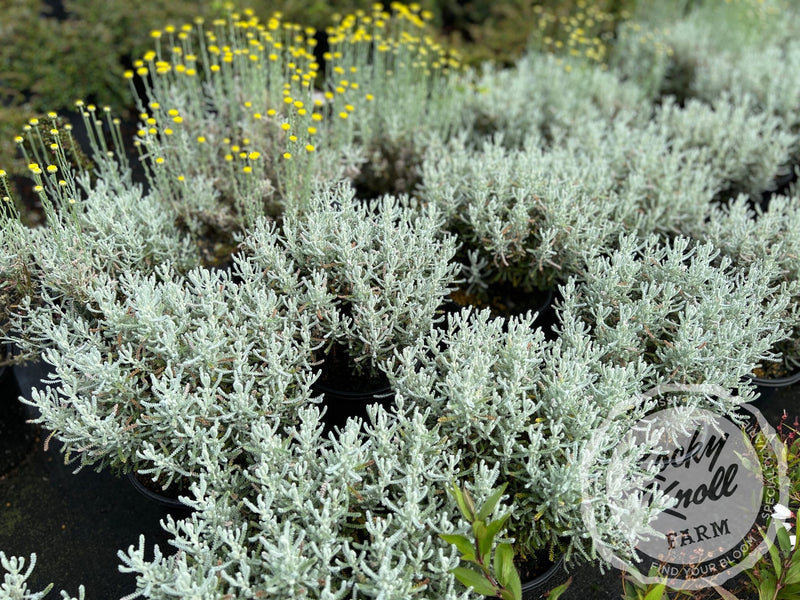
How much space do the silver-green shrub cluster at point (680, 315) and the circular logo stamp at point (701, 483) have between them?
12cm

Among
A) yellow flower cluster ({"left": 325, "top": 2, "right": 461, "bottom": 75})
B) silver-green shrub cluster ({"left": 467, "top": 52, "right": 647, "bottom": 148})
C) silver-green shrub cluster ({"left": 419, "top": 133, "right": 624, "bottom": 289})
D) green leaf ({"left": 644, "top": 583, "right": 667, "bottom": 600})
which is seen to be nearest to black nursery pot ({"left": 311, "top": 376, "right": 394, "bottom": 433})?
silver-green shrub cluster ({"left": 419, "top": 133, "right": 624, "bottom": 289})

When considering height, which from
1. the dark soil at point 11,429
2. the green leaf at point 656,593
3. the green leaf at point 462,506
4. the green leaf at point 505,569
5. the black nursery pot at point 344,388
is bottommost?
the dark soil at point 11,429

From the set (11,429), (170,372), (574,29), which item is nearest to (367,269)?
(170,372)

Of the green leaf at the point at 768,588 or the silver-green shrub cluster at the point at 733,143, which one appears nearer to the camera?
the green leaf at the point at 768,588

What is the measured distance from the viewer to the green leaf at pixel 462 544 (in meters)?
1.87

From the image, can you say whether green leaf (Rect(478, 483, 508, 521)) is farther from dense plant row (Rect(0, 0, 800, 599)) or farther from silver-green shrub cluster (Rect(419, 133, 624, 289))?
silver-green shrub cluster (Rect(419, 133, 624, 289))

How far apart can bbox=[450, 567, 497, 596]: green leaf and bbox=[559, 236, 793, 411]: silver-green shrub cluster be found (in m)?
1.01

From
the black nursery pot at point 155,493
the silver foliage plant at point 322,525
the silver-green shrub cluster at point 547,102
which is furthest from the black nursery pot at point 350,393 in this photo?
the silver-green shrub cluster at point 547,102

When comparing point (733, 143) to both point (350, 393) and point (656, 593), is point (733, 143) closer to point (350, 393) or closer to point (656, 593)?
point (350, 393)

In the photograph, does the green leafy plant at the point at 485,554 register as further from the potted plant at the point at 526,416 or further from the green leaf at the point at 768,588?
the green leaf at the point at 768,588

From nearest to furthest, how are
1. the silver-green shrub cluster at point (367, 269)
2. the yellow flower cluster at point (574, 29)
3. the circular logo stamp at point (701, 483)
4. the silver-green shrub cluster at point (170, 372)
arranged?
the silver-green shrub cluster at point (170, 372) → the circular logo stamp at point (701, 483) → the silver-green shrub cluster at point (367, 269) → the yellow flower cluster at point (574, 29)

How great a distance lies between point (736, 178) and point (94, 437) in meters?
3.87

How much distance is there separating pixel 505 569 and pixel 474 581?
115mm

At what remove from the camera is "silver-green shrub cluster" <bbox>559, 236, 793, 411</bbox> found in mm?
2553
